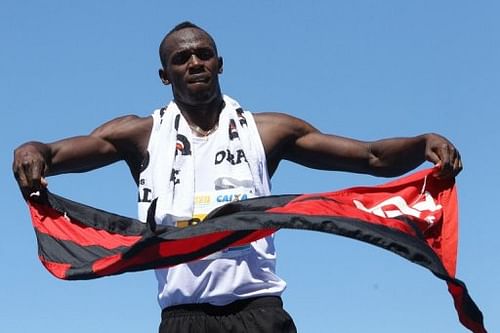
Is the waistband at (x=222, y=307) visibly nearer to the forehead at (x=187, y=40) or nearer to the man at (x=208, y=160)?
the man at (x=208, y=160)

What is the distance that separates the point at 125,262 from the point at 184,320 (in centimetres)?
64

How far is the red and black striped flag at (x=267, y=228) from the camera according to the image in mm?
9141

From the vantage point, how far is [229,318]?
376 inches

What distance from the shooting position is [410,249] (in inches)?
356

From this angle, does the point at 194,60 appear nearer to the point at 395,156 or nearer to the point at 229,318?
the point at 395,156

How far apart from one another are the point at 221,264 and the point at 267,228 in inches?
21.5

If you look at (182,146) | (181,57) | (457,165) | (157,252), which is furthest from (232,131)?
(457,165)

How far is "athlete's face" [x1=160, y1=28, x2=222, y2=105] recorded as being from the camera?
9992 millimetres

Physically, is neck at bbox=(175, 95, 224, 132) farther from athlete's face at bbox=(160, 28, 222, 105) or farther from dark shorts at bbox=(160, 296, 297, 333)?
dark shorts at bbox=(160, 296, 297, 333)

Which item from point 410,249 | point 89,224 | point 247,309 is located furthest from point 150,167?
point 410,249

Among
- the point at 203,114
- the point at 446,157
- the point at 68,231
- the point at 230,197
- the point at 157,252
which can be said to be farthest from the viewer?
the point at 203,114

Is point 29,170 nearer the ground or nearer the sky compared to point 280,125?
nearer the ground

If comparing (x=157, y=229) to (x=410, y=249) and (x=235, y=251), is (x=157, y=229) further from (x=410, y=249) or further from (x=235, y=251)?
(x=410, y=249)

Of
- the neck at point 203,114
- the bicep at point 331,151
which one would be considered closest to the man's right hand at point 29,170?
the neck at point 203,114
